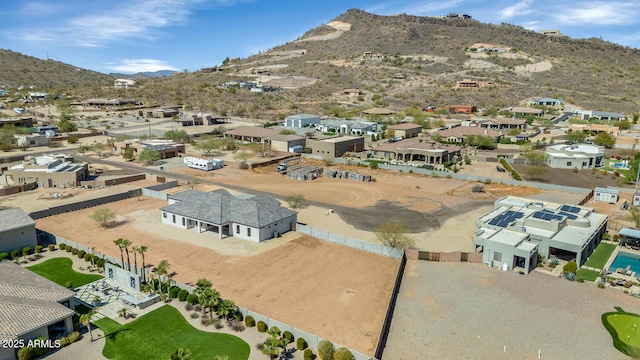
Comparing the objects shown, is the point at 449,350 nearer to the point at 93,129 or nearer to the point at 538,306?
the point at 538,306

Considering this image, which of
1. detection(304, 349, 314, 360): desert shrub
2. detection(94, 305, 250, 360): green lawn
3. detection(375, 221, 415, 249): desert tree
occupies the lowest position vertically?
detection(94, 305, 250, 360): green lawn

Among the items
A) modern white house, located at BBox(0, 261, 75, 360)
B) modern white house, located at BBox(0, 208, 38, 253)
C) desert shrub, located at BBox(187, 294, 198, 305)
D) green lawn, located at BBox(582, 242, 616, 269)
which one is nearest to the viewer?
modern white house, located at BBox(0, 261, 75, 360)

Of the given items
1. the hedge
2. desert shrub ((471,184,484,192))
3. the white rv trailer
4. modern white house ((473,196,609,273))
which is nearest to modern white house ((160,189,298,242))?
the hedge

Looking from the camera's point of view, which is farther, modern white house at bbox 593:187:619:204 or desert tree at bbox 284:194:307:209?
modern white house at bbox 593:187:619:204

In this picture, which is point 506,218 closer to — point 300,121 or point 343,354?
point 343,354

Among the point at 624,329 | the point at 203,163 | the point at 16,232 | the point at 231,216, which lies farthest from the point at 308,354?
the point at 203,163

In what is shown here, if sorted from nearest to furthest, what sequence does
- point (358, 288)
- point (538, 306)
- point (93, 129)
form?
point (538, 306)
point (358, 288)
point (93, 129)

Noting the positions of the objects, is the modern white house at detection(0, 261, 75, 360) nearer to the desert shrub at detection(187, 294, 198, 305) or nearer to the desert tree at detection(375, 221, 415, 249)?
the desert shrub at detection(187, 294, 198, 305)

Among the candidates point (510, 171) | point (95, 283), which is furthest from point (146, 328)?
point (510, 171)
